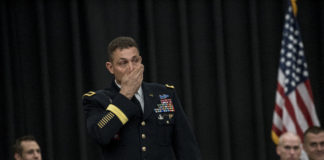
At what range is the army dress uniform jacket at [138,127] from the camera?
2084 millimetres

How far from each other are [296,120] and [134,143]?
2899 mm

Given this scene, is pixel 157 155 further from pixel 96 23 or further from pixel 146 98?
pixel 96 23

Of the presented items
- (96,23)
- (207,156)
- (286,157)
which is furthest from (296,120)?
(96,23)

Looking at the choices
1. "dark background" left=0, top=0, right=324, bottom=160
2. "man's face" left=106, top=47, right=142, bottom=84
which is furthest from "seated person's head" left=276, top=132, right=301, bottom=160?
"man's face" left=106, top=47, right=142, bottom=84

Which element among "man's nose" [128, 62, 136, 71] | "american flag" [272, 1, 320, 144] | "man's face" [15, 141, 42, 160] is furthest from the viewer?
"american flag" [272, 1, 320, 144]

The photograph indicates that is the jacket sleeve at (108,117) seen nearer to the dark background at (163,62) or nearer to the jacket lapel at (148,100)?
the jacket lapel at (148,100)

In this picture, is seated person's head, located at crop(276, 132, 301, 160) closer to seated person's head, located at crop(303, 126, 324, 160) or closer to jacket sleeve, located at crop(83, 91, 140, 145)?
seated person's head, located at crop(303, 126, 324, 160)

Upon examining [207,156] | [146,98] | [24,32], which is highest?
[24,32]

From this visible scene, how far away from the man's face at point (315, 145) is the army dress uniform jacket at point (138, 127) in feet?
8.00

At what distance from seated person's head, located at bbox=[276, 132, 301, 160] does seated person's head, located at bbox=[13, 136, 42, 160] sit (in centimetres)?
214

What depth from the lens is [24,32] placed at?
5.20 metres

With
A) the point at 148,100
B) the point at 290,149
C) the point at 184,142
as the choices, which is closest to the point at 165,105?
the point at 148,100

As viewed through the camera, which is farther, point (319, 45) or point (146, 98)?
point (319, 45)

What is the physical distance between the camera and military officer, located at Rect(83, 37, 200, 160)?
209 cm
